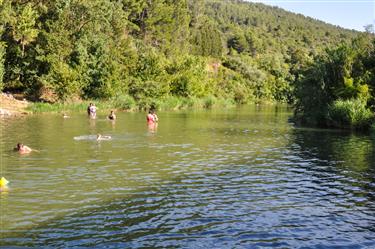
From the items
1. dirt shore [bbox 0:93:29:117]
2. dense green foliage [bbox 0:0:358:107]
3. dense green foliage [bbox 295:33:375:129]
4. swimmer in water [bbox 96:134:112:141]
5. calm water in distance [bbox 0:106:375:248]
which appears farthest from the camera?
dense green foliage [bbox 0:0:358:107]

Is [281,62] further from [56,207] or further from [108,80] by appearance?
[56,207]

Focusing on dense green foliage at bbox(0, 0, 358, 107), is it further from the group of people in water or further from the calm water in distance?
the calm water in distance

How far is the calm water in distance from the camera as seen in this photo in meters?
13.1

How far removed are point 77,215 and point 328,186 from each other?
10895 millimetres

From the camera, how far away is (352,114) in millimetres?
45438

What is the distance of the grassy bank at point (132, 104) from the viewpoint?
63.7 m

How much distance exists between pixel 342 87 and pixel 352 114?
5843 mm

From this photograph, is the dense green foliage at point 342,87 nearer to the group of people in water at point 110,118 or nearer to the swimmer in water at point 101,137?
the group of people in water at point 110,118

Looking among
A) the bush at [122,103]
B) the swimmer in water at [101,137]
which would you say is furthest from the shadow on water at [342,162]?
the bush at [122,103]

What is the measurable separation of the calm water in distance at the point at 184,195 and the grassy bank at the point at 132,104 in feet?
100

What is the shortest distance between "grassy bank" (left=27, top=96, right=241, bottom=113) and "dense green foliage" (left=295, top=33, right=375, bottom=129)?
2861 cm

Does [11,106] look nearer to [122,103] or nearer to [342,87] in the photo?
[122,103]

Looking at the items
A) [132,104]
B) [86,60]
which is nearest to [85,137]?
[132,104]

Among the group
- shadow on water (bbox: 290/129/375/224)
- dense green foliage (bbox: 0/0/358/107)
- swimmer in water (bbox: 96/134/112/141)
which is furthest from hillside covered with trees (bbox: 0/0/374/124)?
swimmer in water (bbox: 96/134/112/141)
